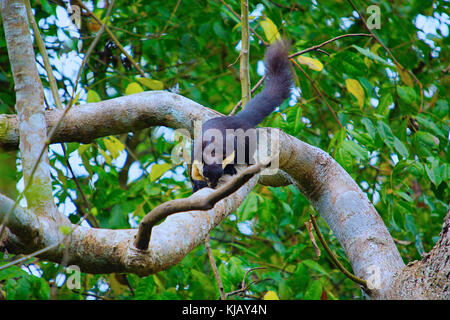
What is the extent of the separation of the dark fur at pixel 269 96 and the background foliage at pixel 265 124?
0.31 ft

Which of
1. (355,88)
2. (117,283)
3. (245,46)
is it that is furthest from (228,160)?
(117,283)

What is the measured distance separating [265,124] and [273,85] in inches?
10.6

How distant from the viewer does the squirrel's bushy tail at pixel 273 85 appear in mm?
2336

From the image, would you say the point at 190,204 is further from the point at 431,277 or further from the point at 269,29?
the point at 269,29

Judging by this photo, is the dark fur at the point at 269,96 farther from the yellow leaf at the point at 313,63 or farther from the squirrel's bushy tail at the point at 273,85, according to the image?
the yellow leaf at the point at 313,63

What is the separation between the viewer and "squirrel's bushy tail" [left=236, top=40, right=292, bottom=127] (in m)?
2.34

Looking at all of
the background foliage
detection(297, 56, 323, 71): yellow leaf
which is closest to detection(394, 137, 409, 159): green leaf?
the background foliage

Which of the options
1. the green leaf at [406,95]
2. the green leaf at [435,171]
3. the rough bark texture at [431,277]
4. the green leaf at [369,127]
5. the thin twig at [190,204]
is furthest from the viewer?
the green leaf at [406,95]

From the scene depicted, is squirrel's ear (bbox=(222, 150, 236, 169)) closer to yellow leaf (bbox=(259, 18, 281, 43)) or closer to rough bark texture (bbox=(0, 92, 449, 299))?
rough bark texture (bbox=(0, 92, 449, 299))

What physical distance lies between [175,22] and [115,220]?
61.2 inches

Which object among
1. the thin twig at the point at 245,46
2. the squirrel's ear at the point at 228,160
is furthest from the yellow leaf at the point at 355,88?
the squirrel's ear at the point at 228,160

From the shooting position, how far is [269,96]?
8.07 ft

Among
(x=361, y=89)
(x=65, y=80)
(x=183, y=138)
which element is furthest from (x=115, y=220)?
(x=361, y=89)
